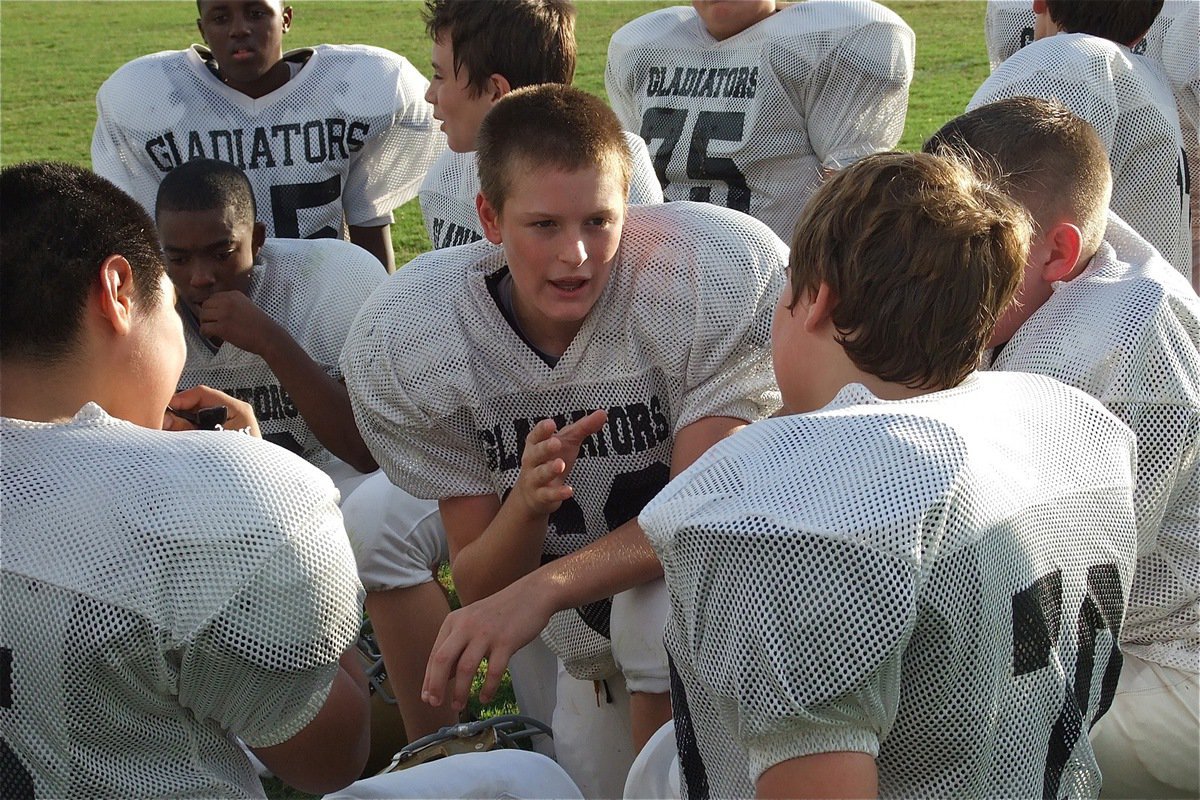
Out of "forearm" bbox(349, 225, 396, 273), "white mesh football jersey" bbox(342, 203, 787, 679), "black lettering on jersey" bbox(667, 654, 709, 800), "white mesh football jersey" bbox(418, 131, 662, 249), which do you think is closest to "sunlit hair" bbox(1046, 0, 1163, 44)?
"white mesh football jersey" bbox(418, 131, 662, 249)

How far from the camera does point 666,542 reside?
1513mm

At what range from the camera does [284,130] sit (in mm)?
4477

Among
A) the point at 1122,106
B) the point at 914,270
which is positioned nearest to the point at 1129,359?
the point at 914,270

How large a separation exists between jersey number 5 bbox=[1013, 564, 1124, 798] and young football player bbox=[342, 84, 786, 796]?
36.3 inches

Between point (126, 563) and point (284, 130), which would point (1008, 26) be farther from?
point (126, 563)

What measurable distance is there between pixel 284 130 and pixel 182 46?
11017 mm

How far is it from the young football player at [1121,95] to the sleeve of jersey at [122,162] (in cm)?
267

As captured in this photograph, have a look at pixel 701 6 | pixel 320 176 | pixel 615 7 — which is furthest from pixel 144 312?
pixel 615 7

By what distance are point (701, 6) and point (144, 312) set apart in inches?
126

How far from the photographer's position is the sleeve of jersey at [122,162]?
450cm

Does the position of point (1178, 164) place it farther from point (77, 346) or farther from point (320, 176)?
point (77, 346)

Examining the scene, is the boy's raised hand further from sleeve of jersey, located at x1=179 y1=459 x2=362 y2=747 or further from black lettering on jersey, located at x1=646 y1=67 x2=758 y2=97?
black lettering on jersey, located at x1=646 y1=67 x2=758 y2=97

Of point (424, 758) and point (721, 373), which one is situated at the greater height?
point (721, 373)

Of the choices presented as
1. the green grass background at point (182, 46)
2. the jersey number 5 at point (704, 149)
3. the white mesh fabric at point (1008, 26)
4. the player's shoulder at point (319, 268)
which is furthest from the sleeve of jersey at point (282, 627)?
the green grass background at point (182, 46)
